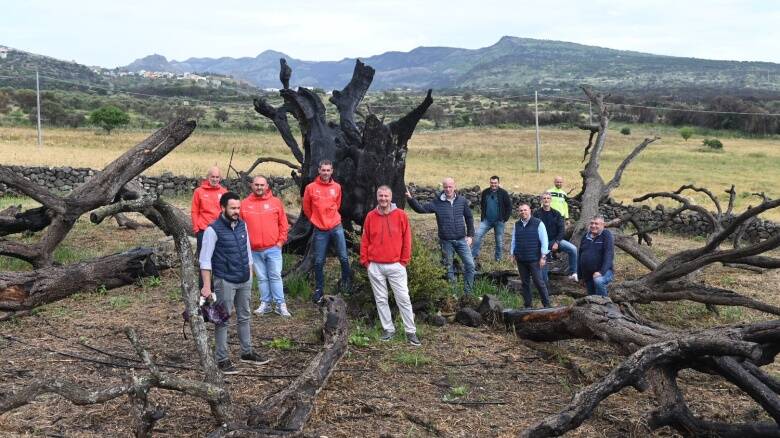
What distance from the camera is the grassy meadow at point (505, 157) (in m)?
28.1

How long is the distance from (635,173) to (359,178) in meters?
24.6

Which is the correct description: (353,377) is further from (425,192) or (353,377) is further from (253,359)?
(425,192)

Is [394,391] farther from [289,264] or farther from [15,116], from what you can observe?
[15,116]

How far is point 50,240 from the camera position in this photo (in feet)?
33.5

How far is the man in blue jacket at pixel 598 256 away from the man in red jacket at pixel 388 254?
7.83 feet

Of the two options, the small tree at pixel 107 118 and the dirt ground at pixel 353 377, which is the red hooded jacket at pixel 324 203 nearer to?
the dirt ground at pixel 353 377

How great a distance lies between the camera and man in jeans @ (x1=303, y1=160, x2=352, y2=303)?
953 centimetres

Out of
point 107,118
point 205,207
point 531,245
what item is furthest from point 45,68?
point 531,245

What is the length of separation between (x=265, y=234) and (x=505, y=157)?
1279 inches

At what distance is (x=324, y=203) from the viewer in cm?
953

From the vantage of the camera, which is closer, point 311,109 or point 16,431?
point 16,431

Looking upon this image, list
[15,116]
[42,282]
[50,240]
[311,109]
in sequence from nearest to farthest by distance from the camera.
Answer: [42,282]
[50,240]
[311,109]
[15,116]

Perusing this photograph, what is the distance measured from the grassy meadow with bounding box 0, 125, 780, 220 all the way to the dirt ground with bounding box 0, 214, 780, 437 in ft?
49.3

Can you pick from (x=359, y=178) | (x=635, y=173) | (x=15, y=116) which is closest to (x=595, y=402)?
(x=359, y=178)
